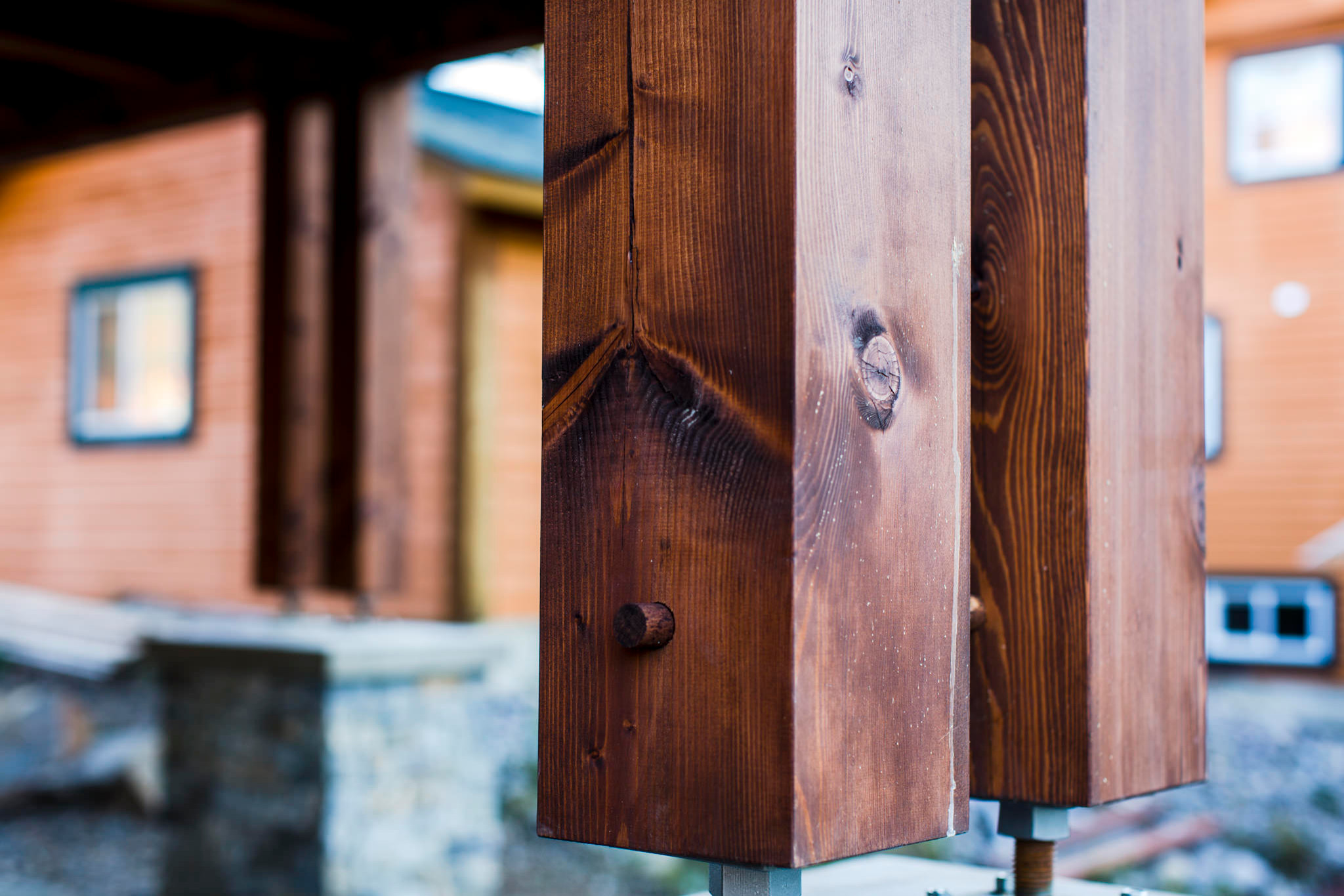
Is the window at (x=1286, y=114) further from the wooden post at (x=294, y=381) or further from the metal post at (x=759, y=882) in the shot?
the metal post at (x=759, y=882)

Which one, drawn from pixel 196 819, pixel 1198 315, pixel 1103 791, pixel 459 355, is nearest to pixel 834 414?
pixel 1103 791

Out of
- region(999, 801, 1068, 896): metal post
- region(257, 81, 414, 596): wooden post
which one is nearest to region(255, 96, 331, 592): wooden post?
region(257, 81, 414, 596): wooden post

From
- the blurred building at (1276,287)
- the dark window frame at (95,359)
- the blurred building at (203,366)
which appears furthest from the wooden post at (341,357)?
the blurred building at (1276,287)

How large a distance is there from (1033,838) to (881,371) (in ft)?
1.44

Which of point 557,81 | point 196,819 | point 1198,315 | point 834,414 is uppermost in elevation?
point 557,81

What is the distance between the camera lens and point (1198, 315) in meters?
1.05

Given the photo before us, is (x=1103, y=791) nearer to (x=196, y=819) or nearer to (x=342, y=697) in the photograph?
(x=342, y=697)

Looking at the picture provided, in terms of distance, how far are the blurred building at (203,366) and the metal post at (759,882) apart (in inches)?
243

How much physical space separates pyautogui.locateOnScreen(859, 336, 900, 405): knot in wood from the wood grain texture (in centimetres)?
24

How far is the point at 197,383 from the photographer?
766cm

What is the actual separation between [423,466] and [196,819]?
3.60m

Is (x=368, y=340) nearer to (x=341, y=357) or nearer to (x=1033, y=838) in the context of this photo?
(x=341, y=357)

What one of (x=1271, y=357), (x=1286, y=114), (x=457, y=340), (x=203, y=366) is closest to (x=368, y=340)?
(x=457, y=340)

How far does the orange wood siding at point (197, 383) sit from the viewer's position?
7078 millimetres
